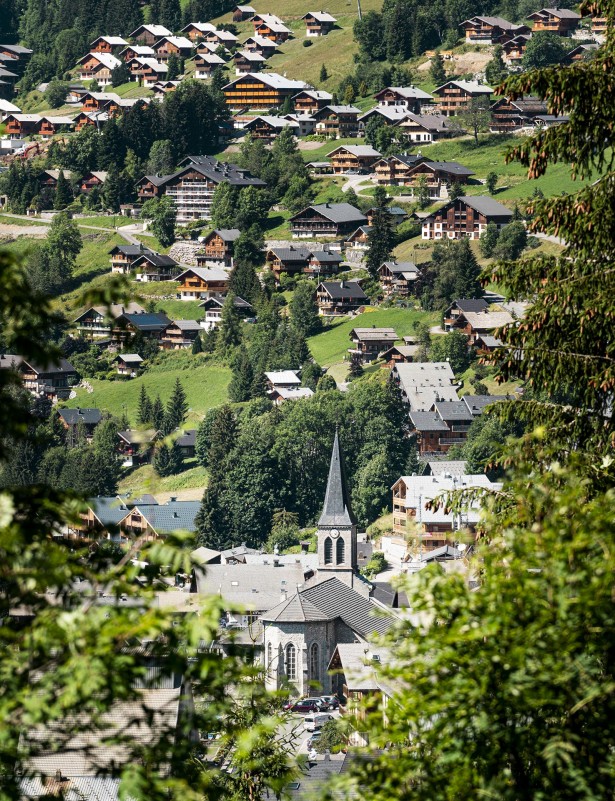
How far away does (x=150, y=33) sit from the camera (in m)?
193

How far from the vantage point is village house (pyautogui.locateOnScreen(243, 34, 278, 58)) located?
18188 centimetres

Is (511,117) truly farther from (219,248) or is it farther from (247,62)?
(247,62)

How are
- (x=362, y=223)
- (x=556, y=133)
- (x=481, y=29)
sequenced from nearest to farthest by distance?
(x=556, y=133)
(x=362, y=223)
(x=481, y=29)

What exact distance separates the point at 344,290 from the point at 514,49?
155 ft

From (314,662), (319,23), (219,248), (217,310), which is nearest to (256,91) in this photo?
(319,23)

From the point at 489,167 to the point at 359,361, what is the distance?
31.0 meters

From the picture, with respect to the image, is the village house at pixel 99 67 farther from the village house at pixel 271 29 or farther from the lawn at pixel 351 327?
the lawn at pixel 351 327

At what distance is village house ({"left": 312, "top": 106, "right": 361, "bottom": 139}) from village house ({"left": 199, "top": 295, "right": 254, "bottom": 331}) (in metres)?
33.1

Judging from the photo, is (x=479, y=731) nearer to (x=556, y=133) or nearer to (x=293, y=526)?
(x=556, y=133)

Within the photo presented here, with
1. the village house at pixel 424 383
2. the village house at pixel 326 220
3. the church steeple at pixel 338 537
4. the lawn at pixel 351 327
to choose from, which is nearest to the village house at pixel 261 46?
the village house at pixel 326 220

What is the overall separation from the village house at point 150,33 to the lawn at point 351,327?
8243cm

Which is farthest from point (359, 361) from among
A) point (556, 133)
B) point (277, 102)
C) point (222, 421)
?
point (556, 133)

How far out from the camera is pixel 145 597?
923cm

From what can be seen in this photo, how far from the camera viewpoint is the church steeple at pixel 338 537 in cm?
8006
